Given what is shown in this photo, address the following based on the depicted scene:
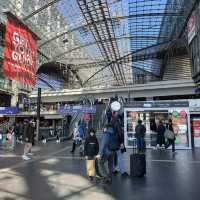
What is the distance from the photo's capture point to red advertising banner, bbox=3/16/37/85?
16.5 m

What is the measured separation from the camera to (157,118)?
1880cm

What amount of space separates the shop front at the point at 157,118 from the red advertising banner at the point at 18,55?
19.6 ft

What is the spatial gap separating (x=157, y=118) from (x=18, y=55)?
8.47 metres

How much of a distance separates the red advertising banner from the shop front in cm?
599

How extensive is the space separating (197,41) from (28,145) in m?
26.3

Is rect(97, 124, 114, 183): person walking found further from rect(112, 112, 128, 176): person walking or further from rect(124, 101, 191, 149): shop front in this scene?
rect(124, 101, 191, 149): shop front

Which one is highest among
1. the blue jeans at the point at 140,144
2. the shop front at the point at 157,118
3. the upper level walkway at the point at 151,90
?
the upper level walkway at the point at 151,90

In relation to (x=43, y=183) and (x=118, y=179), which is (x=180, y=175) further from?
(x=43, y=183)

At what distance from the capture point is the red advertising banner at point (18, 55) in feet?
54.0

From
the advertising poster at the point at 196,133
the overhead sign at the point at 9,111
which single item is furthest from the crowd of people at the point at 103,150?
the overhead sign at the point at 9,111

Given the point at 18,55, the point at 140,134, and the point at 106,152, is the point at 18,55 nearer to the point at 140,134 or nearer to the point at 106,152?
the point at 140,134

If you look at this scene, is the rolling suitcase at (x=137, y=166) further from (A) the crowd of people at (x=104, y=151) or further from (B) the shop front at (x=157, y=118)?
(B) the shop front at (x=157, y=118)

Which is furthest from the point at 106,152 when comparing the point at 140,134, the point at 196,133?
the point at 196,133

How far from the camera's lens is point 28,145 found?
45.1 ft
